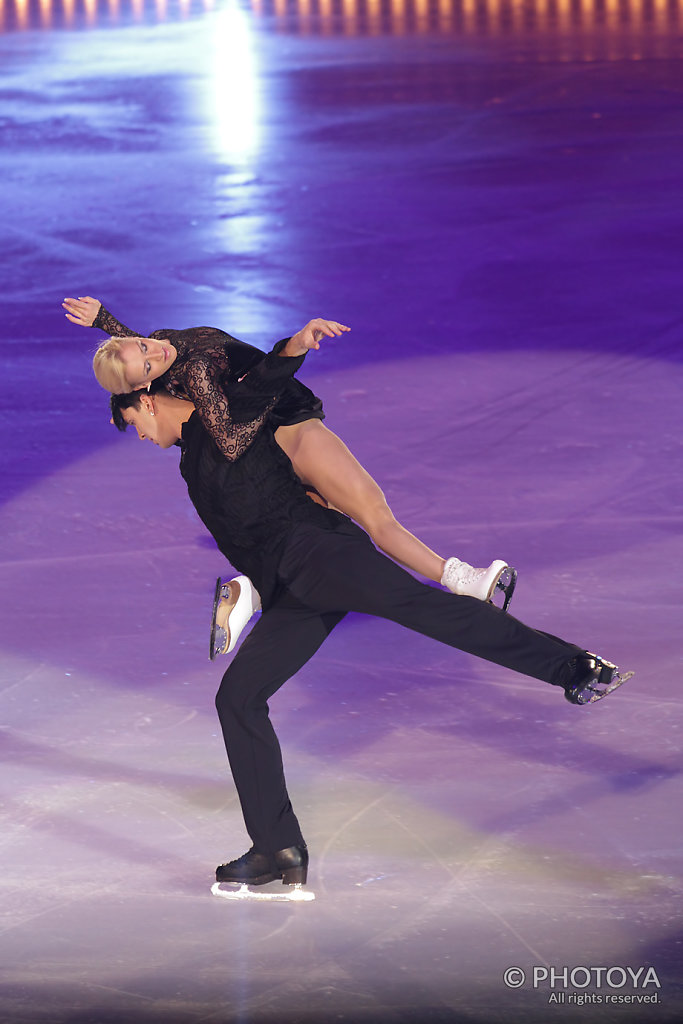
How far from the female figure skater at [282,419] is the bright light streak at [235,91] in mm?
8858

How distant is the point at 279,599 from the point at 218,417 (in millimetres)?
518

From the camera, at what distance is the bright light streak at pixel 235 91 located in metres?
13.9

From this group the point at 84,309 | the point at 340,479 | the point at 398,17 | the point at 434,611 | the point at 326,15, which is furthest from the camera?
the point at 326,15

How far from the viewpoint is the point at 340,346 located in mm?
9422

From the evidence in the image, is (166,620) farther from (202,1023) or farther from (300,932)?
(202,1023)

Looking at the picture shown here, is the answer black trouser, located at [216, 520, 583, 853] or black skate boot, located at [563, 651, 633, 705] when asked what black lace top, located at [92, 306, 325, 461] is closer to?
black trouser, located at [216, 520, 583, 853]

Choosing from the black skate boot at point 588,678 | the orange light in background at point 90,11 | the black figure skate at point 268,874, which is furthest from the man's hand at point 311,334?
the orange light in background at point 90,11

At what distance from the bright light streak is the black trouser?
922 centimetres

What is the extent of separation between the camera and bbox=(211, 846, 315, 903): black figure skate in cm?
447

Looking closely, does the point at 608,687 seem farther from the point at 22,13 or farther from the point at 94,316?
the point at 22,13

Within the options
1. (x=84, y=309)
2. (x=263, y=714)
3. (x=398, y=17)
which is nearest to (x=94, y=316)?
(x=84, y=309)

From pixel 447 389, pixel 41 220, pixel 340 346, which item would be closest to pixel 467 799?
pixel 447 389

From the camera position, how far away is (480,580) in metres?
4.63

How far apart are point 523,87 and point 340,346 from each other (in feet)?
21.8
